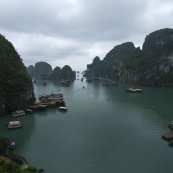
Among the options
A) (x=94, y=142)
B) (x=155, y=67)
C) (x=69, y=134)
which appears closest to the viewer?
(x=94, y=142)

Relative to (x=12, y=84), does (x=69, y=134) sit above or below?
below

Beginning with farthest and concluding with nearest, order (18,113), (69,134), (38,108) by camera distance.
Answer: (38,108), (18,113), (69,134)

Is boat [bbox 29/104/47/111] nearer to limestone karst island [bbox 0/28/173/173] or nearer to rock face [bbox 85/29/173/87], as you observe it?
limestone karst island [bbox 0/28/173/173]

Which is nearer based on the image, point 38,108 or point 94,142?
point 94,142

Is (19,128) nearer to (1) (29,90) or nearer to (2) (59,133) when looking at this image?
(2) (59,133)

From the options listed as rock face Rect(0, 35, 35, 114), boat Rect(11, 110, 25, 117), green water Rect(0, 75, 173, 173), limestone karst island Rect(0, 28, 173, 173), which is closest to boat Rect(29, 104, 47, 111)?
limestone karst island Rect(0, 28, 173, 173)

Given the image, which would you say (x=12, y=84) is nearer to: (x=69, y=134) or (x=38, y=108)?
(x=38, y=108)

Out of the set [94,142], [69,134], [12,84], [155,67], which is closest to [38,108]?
[12,84]

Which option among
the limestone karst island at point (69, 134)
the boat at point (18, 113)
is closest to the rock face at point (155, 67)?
the limestone karst island at point (69, 134)

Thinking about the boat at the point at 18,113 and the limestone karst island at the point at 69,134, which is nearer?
the limestone karst island at the point at 69,134

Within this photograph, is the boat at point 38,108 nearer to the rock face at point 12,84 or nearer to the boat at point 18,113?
the rock face at point 12,84
